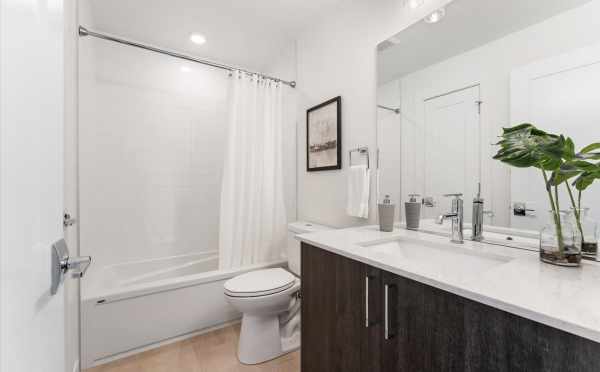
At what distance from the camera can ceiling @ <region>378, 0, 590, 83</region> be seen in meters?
0.92

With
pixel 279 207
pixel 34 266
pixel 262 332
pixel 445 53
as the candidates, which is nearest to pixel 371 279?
pixel 34 266

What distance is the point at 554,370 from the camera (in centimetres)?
47

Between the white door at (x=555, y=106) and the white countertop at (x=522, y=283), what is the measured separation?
0.20 m

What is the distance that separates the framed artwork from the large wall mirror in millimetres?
354

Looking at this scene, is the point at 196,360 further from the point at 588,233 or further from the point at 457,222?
the point at 588,233

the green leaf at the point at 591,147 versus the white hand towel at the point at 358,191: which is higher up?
the green leaf at the point at 591,147

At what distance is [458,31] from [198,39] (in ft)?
6.84

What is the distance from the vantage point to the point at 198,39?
88.6 inches

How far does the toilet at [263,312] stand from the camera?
4.69 ft

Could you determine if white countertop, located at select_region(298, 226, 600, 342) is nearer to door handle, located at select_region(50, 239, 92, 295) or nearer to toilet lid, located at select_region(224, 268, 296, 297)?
toilet lid, located at select_region(224, 268, 296, 297)

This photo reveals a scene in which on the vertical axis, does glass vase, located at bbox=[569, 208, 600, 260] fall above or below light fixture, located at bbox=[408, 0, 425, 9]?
below

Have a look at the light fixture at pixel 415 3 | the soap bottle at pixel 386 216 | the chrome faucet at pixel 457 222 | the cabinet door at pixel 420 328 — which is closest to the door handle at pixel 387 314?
the cabinet door at pixel 420 328

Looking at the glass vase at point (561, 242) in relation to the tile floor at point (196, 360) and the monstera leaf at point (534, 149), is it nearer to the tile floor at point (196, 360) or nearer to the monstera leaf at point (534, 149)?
the monstera leaf at point (534, 149)

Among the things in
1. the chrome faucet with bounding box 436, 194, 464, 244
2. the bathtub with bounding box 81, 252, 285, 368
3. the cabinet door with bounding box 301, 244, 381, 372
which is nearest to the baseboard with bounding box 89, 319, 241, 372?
the bathtub with bounding box 81, 252, 285, 368
